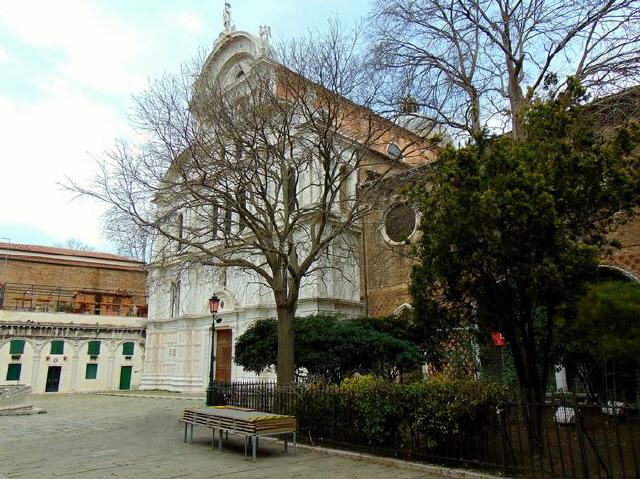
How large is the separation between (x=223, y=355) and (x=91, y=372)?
10.8 m

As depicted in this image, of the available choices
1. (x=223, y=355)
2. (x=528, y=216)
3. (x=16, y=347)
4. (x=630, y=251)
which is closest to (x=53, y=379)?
(x=16, y=347)


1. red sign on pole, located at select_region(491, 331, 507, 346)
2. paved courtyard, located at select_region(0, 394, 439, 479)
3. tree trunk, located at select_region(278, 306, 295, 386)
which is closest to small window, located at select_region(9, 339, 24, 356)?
paved courtyard, located at select_region(0, 394, 439, 479)

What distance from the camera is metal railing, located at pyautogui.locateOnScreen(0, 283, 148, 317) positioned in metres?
36.0

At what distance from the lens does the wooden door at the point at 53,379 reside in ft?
106

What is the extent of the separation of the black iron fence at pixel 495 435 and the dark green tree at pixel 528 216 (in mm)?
713

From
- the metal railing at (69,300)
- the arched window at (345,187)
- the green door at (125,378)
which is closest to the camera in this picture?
the arched window at (345,187)

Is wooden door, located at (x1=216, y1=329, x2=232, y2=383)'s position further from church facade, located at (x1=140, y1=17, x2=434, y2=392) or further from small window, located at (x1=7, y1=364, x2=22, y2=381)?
small window, located at (x1=7, y1=364, x2=22, y2=381)

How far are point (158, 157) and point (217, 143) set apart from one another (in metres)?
1.63

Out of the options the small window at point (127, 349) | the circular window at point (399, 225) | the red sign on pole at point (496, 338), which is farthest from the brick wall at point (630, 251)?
the small window at point (127, 349)

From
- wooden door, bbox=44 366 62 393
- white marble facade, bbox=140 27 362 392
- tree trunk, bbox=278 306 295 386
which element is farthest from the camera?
wooden door, bbox=44 366 62 393

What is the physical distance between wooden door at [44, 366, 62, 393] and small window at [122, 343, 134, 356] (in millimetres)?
3935

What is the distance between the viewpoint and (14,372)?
3125 centimetres

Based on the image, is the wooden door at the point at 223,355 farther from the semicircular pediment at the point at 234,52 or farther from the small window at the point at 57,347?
the semicircular pediment at the point at 234,52

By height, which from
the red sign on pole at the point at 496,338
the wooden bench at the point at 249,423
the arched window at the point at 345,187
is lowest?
the wooden bench at the point at 249,423
